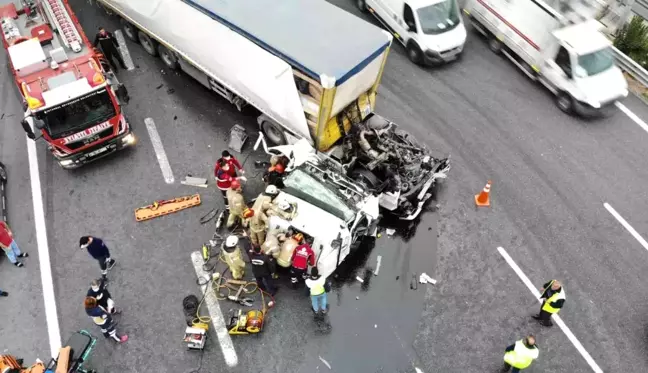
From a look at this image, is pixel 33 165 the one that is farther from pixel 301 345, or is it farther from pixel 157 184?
pixel 301 345

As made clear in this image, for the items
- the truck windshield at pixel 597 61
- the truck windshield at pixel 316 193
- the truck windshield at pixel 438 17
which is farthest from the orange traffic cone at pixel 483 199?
the truck windshield at pixel 438 17

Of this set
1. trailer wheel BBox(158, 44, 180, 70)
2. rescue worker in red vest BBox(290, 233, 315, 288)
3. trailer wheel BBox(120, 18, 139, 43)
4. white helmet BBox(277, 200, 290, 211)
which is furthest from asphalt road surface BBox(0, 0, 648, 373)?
white helmet BBox(277, 200, 290, 211)

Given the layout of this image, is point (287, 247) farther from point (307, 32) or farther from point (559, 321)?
point (559, 321)

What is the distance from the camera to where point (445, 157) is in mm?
13883

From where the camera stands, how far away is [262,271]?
34.9 ft

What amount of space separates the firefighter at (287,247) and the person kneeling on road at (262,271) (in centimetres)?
30

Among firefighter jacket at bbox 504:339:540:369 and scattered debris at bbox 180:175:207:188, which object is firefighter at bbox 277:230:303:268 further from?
firefighter jacket at bbox 504:339:540:369

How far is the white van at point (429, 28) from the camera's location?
50.4 feet

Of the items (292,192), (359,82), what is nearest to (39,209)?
(292,192)

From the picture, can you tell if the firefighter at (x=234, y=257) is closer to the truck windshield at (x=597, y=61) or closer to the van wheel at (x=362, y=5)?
the van wheel at (x=362, y=5)

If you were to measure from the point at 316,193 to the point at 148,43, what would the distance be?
25.5 ft

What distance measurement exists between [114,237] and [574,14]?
13.2 m

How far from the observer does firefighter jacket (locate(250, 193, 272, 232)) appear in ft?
35.4

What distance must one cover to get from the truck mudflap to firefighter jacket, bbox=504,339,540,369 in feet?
32.3
